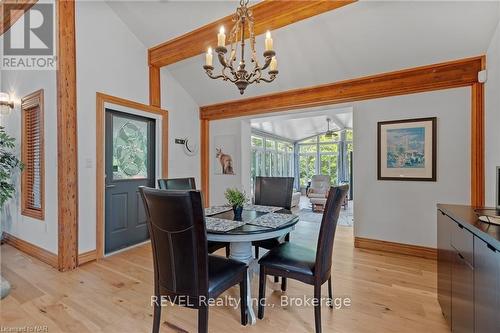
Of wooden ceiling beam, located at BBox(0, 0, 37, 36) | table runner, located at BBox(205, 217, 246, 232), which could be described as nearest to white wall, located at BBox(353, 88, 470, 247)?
table runner, located at BBox(205, 217, 246, 232)

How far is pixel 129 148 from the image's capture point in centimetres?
357

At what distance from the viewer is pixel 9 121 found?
366 centimetres

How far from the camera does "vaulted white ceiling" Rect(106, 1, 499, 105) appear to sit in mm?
2451

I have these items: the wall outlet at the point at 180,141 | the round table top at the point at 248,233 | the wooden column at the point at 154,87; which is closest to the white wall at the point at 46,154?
the wooden column at the point at 154,87

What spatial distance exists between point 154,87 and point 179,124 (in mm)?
746

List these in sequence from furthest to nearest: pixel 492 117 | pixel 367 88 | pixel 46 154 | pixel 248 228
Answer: pixel 367 88 < pixel 46 154 < pixel 492 117 < pixel 248 228

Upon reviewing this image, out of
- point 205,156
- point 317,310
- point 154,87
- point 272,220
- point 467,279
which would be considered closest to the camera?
point 467,279

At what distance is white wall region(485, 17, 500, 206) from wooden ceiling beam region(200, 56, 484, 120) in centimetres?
26

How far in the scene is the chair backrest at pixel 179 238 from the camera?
1354 millimetres

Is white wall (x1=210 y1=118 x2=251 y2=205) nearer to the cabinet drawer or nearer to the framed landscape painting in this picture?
the framed landscape painting

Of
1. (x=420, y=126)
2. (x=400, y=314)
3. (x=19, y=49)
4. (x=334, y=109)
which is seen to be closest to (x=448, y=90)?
(x=420, y=126)

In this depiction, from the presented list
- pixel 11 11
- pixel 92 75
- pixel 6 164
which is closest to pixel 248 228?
pixel 92 75

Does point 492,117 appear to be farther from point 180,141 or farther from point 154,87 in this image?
point 154,87

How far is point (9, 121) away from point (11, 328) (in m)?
3.23
